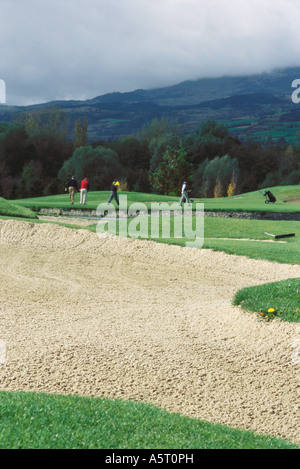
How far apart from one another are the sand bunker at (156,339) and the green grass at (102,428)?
73cm

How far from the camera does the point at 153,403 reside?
660 centimetres

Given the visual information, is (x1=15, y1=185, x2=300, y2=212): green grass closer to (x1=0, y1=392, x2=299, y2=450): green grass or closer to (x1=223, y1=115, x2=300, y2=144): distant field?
(x1=0, y1=392, x2=299, y2=450): green grass

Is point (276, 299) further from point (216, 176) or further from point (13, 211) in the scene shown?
point (216, 176)

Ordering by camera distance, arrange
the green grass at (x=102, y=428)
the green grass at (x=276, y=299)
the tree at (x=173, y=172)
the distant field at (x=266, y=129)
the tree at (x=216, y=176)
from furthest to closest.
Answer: the distant field at (x=266, y=129), the tree at (x=216, y=176), the tree at (x=173, y=172), the green grass at (x=276, y=299), the green grass at (x=102, y=428)

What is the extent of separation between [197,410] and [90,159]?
66.1 metres

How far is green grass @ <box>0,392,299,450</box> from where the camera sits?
4766 millimetres

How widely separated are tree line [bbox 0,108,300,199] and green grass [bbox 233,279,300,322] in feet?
159

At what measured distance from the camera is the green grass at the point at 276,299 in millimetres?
9484

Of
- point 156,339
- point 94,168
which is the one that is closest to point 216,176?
point 94,168

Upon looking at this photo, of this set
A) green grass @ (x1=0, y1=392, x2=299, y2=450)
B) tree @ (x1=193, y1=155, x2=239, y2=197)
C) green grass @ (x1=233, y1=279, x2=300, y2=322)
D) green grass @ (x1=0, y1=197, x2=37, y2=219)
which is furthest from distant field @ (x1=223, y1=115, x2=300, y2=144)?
green grass @ (x1=0, y1=392, x2=299, y2=450)

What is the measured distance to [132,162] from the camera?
267 ft

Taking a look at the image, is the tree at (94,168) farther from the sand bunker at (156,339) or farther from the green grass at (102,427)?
the green grass at (102,427)

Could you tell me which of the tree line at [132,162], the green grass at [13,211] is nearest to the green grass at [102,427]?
the green grass at [13,211]

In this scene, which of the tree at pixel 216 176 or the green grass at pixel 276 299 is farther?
the tree at pixel 216 176
